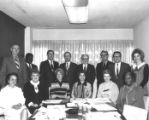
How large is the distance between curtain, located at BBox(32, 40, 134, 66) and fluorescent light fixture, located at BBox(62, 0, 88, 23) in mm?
2817

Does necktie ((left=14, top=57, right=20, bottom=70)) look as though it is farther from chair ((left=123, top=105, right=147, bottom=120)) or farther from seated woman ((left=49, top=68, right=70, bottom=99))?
chair ((left=123, top=105, right=147, bottom=120))

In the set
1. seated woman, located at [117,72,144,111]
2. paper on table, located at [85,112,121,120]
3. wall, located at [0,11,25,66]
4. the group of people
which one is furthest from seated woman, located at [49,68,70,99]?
paper on table, located at [85,112,121,120]

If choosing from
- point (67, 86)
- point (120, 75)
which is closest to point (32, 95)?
point (67, 86)

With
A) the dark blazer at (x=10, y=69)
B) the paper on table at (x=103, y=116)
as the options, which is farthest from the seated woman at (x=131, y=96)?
the dark blazer at (x=10, y=69)

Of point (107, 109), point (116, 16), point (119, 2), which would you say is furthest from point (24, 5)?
point (107, 109)

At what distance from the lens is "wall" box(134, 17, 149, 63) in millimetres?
6422

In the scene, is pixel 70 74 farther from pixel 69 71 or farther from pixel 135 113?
pixel 135 113

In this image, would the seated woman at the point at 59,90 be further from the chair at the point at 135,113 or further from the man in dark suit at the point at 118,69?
the chair at the point at 135,113

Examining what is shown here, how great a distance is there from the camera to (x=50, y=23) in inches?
278

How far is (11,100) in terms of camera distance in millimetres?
4137

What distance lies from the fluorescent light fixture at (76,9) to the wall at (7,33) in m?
1.65

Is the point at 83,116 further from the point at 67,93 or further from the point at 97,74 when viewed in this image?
the point at 97,74

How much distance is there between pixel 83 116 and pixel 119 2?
2887mm

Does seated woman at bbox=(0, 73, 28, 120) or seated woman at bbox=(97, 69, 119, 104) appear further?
seated woman at bbox=(97, 69, 119, 104)
